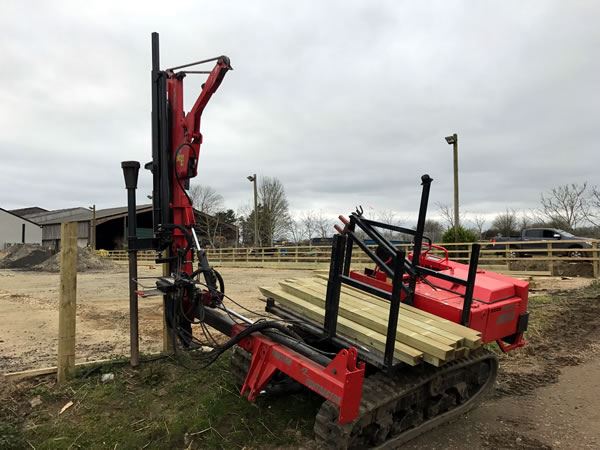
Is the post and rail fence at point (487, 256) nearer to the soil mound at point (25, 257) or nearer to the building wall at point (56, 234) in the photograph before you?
the soil mound at point (25, 257)

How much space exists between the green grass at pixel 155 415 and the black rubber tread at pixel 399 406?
23.2 inches

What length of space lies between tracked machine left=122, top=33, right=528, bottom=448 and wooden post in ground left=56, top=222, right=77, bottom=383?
580mm

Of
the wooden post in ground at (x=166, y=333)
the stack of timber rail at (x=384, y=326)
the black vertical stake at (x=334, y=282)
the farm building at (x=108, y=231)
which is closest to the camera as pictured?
the stack of timber rail at (x=384, y=326)

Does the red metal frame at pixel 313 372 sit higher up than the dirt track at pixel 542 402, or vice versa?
the red metal frame at pixel 313 372

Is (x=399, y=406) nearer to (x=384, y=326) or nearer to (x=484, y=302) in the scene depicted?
(x=384, y=326)

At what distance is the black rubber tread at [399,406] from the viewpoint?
3.38m

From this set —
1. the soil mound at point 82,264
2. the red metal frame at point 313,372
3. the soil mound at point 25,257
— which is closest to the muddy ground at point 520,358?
the red metal frame at point 313,372

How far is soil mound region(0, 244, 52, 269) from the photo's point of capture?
33.8m

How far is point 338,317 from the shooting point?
4.20 m

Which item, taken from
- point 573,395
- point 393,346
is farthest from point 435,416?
point 573,395

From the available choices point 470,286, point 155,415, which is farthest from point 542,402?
point 155,415

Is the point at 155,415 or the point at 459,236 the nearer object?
the point at 155,415

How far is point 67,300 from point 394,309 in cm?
334

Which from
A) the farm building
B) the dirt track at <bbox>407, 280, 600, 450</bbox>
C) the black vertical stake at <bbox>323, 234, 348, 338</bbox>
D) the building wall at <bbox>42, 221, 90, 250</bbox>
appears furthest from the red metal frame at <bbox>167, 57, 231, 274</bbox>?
the building wall at <bbox>42, 221, 90, 250</bbox>
